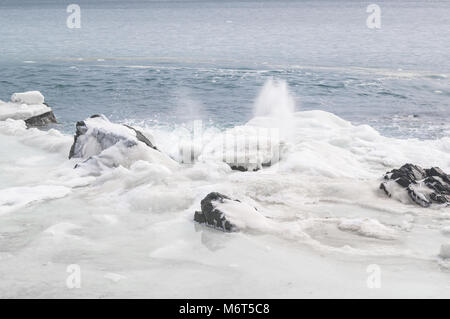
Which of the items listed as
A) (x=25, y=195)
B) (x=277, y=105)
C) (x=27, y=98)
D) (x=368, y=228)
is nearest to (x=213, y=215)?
(x=368, y=228)

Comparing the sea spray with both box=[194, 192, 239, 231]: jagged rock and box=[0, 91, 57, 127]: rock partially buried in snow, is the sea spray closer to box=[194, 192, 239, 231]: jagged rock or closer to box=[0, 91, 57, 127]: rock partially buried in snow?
box=[194, 192, 239, 231]: jagged rock

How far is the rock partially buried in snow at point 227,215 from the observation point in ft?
23.7

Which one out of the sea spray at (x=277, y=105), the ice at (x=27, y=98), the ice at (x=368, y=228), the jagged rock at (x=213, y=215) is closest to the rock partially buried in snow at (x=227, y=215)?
the jagged rock at (x=213, y=215)

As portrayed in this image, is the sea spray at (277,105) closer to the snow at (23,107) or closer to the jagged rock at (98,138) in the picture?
the jagged rock at (98,138)

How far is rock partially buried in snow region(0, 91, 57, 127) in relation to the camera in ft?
49.0

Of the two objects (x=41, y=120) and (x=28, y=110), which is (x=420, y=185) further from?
(x=28, y=110)

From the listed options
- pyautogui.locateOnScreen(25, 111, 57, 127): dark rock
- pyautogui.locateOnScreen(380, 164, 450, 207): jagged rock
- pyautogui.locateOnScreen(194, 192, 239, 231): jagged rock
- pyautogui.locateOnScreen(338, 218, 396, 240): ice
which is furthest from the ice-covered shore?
pyautogui.locateOnScreen(25, 111, 57, 127): dark rock

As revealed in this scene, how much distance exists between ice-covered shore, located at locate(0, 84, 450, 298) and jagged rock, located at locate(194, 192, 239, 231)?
14cm

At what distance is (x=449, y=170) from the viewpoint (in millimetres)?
10922

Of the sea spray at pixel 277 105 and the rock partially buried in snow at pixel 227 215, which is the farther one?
the sea spray at pixel 277 105

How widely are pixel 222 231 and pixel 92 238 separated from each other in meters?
1.71

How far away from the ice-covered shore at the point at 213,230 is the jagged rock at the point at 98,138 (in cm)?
27
